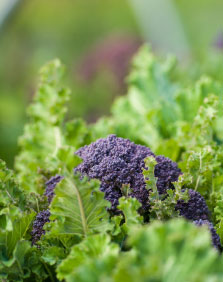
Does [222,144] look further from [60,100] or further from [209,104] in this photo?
[60,100]

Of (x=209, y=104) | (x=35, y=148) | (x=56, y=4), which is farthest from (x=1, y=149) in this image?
(x=56, y=4)

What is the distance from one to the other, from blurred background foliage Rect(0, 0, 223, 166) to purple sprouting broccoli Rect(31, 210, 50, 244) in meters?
1.34

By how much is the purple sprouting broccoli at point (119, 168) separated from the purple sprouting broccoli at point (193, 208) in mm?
57

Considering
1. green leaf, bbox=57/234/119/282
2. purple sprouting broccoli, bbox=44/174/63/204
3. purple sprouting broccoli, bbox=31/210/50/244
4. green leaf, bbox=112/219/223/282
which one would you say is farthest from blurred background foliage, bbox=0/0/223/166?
green leaf, bbox=112/219/223/282

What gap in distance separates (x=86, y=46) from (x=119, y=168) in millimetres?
4024

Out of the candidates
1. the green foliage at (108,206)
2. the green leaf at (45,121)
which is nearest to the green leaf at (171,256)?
the green foliage at (108,206)

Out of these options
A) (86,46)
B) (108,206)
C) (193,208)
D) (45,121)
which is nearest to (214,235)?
(193,208)

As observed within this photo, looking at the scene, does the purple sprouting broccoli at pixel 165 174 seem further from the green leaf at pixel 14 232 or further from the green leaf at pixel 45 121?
the green leaf at pixel 45 121

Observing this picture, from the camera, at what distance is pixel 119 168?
3.57 feet

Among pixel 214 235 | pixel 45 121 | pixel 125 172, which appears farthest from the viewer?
pixel 45 121

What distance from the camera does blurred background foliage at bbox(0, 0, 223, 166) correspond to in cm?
307

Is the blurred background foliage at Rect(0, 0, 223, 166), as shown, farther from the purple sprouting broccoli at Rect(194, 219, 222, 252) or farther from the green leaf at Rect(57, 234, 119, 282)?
the green leaf at Rect(57, 234, 119, 282)

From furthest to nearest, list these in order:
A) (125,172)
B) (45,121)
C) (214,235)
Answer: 1. (45,121)
2. (125,172)
3. (214,235)

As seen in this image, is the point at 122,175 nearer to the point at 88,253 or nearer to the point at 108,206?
the point at 108,206
